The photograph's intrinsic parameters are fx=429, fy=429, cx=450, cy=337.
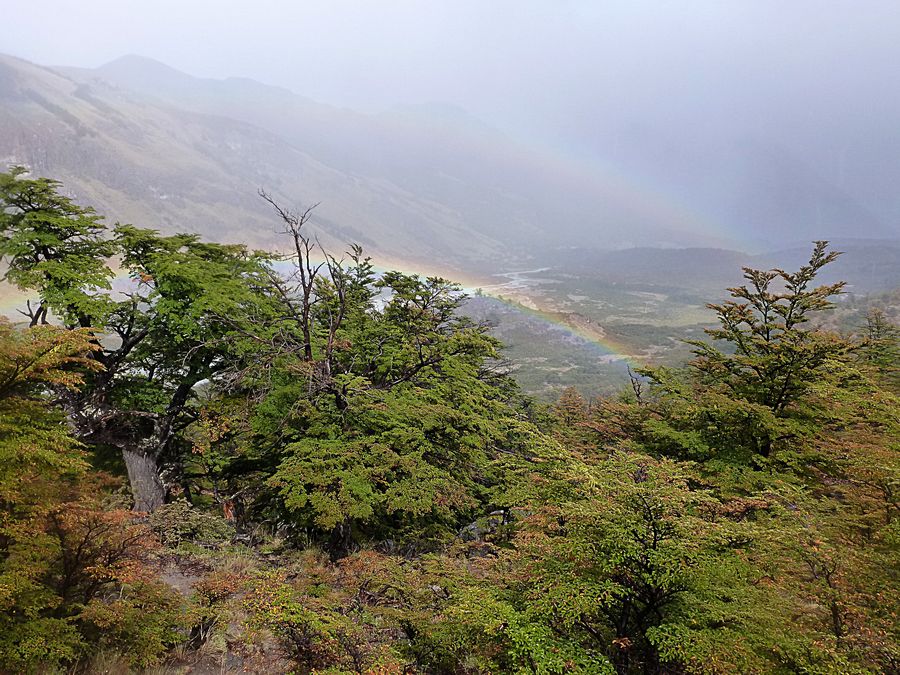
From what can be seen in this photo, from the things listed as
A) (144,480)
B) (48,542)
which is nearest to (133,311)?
(144,480)

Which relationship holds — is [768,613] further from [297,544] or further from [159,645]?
[297,544]

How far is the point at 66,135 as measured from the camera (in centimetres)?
13938

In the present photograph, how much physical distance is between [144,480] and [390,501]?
843 cm

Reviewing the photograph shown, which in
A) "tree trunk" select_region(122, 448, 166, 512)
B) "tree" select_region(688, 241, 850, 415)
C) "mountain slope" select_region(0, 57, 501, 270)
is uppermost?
"mountain slope" select_region(0, 57, 501, 270)

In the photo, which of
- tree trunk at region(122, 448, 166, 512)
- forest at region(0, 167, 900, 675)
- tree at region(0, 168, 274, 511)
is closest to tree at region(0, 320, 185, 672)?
forest at region(0, 167, 900, 675)

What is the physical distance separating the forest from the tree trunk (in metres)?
0.07

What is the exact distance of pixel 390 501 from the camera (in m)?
10.2

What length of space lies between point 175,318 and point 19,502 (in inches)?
340

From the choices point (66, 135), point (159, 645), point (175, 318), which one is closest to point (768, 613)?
point (159, 645)

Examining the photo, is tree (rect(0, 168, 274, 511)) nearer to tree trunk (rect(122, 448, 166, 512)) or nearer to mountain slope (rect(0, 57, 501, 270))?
tree trunk (rect(122, 448, 166, 512))

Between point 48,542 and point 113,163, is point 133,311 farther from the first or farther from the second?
point 113,163

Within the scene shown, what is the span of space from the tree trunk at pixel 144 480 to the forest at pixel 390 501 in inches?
2.6

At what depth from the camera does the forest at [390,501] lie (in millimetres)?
5254

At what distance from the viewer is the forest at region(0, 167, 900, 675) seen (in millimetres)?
5254
